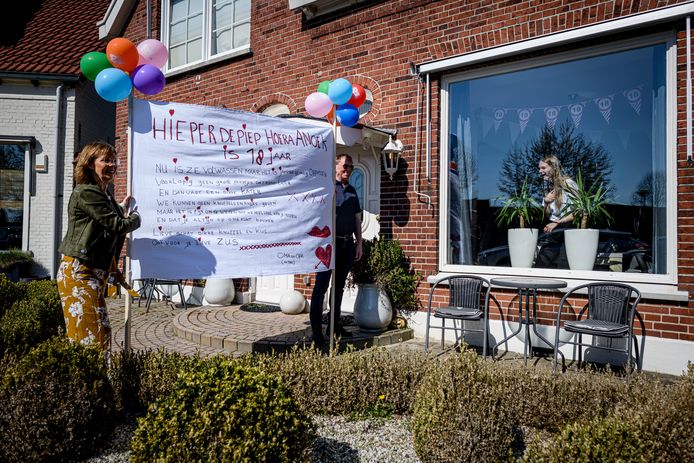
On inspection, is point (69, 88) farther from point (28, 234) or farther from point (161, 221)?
point (161, 221)

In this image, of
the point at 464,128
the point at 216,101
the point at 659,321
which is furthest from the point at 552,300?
the point at 216,101

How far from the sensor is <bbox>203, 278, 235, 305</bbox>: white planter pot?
7.98 metres

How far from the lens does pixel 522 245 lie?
18.6 feet

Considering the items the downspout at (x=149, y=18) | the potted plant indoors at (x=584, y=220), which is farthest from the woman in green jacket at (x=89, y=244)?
the downspout at (x=149, y=18)

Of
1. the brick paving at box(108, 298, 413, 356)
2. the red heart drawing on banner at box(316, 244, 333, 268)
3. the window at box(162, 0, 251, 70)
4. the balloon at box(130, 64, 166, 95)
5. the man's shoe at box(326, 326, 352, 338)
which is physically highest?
the window at box(162, 0, 251, 70)

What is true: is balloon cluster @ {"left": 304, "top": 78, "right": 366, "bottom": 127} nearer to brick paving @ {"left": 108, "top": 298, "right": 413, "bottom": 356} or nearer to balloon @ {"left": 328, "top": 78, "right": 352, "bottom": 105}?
balloon @ {"left": 328, "top": 78, "right": 352, "bottom": 105}

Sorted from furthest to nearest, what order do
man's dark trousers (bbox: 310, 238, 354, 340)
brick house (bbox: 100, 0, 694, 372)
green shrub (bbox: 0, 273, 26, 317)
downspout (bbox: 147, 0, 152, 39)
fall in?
1. downspout (bbox: 147, 0, 152, 39)
2. man's dark trousers (bbox: 310, 238, 354, 340)
3. green shrub (bbox: 0, 273, 26, 317)
4. brick house (bbox: 100, 0, 694, 372)

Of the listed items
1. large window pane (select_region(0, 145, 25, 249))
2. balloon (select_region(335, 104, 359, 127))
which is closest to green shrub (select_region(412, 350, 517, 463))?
balloon (select_region(335, 104, 359, 127))

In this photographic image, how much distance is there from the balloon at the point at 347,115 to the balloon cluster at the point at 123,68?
2049mm

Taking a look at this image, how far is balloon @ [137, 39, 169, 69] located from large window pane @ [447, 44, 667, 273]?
144 inches

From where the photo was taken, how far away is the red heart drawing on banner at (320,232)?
471 centimetres

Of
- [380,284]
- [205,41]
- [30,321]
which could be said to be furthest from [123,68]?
[205,41]

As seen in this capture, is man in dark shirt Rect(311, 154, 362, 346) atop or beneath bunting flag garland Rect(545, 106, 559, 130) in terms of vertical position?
beneath

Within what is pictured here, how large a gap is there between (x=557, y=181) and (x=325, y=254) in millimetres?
2819
